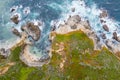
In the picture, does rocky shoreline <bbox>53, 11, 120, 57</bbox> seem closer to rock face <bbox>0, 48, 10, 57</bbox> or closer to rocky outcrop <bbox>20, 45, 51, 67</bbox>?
rocky outcrop <bbox>20, 45, 51, 67</bbox>

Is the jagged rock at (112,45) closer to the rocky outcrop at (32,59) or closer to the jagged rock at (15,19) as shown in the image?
the rocky outcrop at (32,59)

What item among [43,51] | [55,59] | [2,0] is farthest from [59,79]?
[2,0]

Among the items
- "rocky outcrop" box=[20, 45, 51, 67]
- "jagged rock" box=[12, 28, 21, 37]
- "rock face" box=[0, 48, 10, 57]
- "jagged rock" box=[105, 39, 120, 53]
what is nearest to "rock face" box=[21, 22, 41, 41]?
"jagged rock" box=[12, 28, 21, 37]

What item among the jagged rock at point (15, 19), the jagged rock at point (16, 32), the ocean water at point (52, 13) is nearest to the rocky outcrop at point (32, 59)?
the ocean water at point (52, 13)

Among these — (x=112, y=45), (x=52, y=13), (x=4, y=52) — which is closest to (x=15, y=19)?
(x=52, y=13)

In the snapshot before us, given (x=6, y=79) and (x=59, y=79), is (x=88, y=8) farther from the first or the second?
(x=6, y=79)

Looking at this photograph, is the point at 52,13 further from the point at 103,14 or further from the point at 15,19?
the point at 103,14
